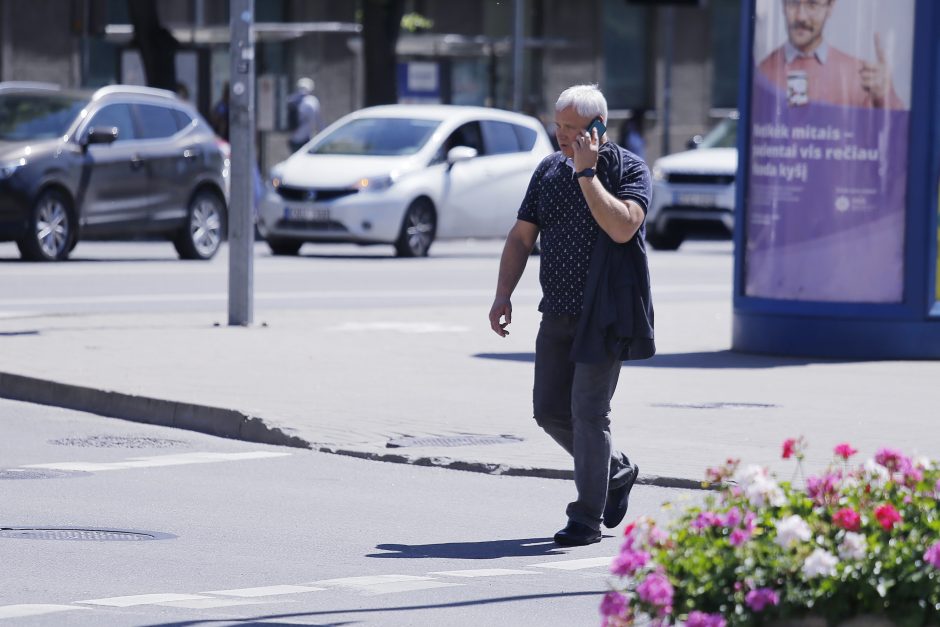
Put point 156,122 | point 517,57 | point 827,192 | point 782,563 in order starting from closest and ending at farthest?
point 782,563, point 827,192, point 156,122, point 517,57

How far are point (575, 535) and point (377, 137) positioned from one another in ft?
56.5

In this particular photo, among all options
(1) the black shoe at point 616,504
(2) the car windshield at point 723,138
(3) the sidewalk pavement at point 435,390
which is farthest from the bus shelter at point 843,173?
(2) the car windshield at point 723,138

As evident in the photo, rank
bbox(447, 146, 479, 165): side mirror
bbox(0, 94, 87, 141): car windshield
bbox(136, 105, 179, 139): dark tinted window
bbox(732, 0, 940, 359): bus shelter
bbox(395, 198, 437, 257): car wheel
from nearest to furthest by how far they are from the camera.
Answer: bbox(732, 0, 940, 359): bus shelter → bbox(0, 94, 87, 141): car windshield → bbox(136, 105, 179, 139): dark tinted window → bbox(395, 198, 437, 257): car wheel → bbox(447, 146, 479, 165): side mirror

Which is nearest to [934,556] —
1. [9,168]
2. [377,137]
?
[9,168]

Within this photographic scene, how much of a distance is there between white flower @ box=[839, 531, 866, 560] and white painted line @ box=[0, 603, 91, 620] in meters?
2.51

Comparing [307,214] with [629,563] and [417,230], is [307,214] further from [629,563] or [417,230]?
[629,563]

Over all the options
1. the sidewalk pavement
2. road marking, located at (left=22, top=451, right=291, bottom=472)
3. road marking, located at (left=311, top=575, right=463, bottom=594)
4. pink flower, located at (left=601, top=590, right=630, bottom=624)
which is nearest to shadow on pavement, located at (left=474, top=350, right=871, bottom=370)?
the sidewalk pavement

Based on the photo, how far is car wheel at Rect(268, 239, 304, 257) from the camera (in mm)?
24219

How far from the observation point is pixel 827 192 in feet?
45.5

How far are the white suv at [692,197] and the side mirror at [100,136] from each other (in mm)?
8440

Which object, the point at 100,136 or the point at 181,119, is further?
the point at 181,119

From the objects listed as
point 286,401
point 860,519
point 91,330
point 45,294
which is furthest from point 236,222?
point 860,519

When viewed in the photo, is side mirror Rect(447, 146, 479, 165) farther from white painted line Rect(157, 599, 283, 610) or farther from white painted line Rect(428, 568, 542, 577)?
white painted line Rect(157, 599, 283, 610)

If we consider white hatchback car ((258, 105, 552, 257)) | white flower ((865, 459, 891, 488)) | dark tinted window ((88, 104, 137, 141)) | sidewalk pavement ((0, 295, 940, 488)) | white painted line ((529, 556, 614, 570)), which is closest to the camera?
white flower ((865, 459, 891, 488))
